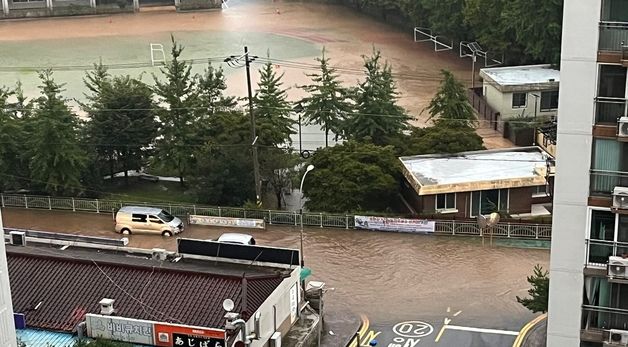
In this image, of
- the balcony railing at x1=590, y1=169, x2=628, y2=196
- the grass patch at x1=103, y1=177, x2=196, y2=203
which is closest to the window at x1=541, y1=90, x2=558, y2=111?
the grass patch at x1=103, y1=177, x2=196, y2=203

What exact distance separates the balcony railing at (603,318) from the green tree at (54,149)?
22528 mm

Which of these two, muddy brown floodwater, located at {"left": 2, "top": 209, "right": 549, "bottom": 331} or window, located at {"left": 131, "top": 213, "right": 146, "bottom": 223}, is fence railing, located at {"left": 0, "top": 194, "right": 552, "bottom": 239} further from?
window, located at {"left": 131, "top": 213, "right": 146, "bottom": 223}

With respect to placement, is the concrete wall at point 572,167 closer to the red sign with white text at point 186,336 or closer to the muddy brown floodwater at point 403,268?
the red sign with white text at point 186,336

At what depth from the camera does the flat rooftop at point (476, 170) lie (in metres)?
31.7

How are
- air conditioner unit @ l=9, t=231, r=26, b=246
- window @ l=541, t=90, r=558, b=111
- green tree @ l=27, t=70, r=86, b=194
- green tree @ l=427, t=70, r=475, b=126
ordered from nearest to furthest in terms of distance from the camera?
air conditioner unit @ l=9, t=231, r=26, b=246, green tree @ l=27, t=70, r=86, b=194, green tree @ l=427, t=70, r=475, b=126, window @ l=541, t=90, r=558, b=111

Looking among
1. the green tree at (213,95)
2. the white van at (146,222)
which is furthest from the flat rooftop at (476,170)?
the white van at (146,222)

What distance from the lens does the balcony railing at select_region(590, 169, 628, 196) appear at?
50.8 feet

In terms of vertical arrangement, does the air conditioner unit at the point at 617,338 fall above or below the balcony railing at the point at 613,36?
below

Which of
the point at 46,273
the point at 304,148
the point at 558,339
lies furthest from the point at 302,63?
the point at 558,339

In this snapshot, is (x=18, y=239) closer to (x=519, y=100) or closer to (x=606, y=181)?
(x=606, y=181)

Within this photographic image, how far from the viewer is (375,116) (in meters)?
36.1

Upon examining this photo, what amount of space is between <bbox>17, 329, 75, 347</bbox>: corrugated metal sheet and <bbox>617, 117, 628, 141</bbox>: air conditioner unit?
12.1 metres

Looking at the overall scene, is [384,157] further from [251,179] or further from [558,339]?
[558,339]

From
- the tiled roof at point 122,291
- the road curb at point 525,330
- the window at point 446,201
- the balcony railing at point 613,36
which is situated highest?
the balcony railing at point 613,36
